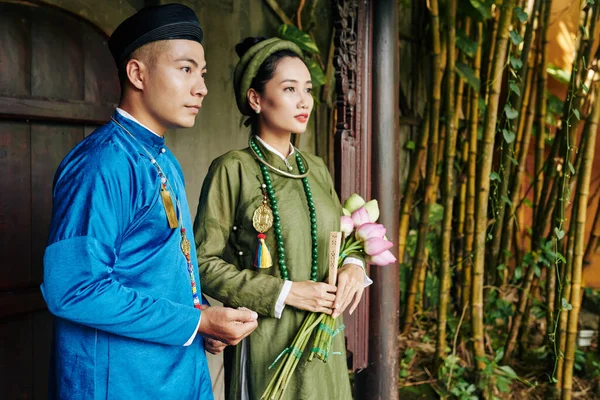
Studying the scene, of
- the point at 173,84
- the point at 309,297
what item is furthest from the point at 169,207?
the point at 309,297

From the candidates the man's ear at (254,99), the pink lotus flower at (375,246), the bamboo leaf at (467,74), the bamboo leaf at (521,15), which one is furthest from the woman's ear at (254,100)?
the bamboo leaf at (467,74)

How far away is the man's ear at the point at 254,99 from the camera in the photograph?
150 cm

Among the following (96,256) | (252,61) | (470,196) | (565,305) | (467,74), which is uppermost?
(467,74)

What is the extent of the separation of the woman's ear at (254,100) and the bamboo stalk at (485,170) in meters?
1.49

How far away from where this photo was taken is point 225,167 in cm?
147

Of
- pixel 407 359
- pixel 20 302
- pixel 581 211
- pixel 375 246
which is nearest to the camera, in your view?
pixel 375 246

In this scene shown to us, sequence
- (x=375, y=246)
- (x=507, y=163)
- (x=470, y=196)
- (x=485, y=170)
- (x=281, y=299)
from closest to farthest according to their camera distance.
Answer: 1. (x=281, y=299)
2. (x=375, y=246)
3. (x=485, y=170)
4. (x=507, y=163)
5. (x=470, y=196)

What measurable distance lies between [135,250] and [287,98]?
1.98 feet

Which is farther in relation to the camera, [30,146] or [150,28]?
[30,146]

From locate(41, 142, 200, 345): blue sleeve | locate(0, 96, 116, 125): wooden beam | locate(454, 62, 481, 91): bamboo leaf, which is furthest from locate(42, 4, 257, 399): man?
locate(454, 62, 481, 91): bamboo leaf

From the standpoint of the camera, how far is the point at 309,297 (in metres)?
1.38

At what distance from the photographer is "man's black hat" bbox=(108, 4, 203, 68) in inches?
43.6

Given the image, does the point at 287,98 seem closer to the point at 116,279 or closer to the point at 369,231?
the point at 369,231

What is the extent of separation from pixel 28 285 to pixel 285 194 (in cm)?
96
